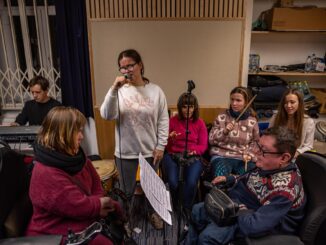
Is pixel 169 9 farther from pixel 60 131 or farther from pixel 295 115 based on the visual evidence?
pixel 60 131

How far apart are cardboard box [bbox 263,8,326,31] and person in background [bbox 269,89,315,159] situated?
808 millimetres

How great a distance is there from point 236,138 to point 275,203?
1.09 m

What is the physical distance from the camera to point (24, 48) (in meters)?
2.97

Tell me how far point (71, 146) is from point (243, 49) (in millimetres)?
2040

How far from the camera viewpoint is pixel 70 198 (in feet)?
4.05

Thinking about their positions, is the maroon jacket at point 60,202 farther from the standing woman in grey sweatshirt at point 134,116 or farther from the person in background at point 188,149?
the person in background at point 188,149

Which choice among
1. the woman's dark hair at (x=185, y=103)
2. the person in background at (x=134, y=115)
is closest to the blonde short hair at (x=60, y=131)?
the person in background at (x=134, y=115)

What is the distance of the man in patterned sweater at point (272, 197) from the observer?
4.21 feet

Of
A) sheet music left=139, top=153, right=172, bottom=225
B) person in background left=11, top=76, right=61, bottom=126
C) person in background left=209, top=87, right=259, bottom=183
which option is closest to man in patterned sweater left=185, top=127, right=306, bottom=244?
sheet music left=139, top=153, right=172, bottom=225

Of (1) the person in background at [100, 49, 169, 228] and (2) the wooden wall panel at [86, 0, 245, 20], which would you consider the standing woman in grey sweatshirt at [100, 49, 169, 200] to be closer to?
(1) the person in background at [100, 49, 169, 228]

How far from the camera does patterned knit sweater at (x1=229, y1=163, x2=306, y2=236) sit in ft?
4.18

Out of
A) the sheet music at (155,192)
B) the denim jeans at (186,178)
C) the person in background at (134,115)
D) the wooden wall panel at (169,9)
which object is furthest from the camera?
the wooden wall panel at (169,9)

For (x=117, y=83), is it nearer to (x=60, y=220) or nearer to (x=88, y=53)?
(x=60, y=220)

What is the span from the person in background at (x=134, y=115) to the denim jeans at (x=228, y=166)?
522 mm
